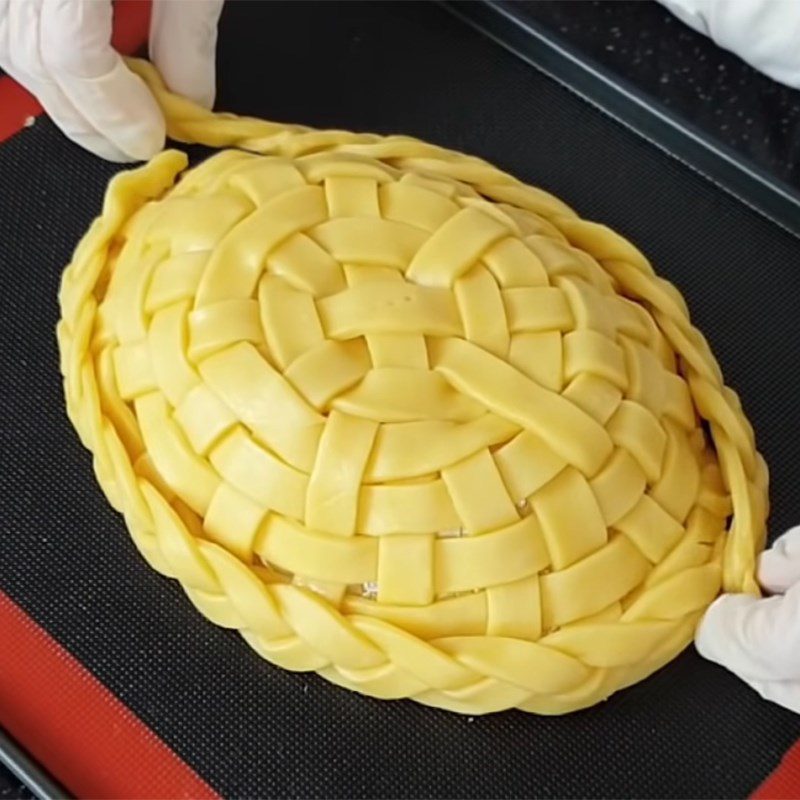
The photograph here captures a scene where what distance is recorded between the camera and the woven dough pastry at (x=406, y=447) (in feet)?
2.38

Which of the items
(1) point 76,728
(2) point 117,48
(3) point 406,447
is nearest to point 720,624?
(3) point 406,447

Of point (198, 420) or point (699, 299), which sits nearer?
point (198, 420)

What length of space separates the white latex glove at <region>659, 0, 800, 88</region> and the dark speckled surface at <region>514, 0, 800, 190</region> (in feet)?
0.08

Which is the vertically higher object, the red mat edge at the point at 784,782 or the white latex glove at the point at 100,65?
the white latex glove at the point at 100,65

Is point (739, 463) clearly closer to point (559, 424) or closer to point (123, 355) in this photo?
point (559, 424)

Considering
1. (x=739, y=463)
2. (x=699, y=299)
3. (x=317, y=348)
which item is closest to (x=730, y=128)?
(x=699, y=299)

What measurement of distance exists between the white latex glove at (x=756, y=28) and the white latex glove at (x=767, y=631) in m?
0.43

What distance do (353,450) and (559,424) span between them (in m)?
0.11

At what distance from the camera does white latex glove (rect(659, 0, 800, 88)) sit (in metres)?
1.03

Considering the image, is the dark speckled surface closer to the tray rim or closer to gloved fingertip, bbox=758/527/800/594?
the tray rim

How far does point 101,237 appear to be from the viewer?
0.87 m

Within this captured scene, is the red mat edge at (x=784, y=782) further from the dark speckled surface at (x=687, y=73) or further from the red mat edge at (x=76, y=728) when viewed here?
the dark speckled surface at (x=687, y=73)

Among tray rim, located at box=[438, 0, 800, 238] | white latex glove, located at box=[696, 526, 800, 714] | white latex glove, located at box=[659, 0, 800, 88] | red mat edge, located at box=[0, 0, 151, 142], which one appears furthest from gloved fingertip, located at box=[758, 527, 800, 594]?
red mat edge, located at box=[0, 0, 151, 142]

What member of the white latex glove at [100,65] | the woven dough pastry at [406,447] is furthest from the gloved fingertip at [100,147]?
the woven dough pastry at [406,447]
